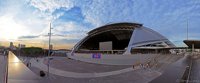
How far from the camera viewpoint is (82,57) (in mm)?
70750

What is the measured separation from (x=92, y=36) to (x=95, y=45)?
38.8 ft

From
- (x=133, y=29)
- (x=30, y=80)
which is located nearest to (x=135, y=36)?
(x=133, y=29)

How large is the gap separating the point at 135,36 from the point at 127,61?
11.7 m

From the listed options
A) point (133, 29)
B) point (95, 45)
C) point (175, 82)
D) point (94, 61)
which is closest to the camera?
point (175, 82)

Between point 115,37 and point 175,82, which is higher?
point 115,37

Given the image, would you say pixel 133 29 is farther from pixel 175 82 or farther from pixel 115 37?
pixel 175 82

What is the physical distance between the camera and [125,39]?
82.2 meters

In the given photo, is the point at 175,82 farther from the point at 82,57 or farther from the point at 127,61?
the point at 82,57

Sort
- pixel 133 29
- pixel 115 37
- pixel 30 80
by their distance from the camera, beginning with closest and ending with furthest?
pixel 30 80
pixel 133 29
pixel 115 37

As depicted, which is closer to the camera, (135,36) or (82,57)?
(135,36)

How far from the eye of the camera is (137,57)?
174 feet

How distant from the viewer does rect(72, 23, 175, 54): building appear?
63.3 metres

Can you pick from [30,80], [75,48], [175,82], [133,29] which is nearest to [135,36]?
[133,29]

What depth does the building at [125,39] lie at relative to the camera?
208 ft
